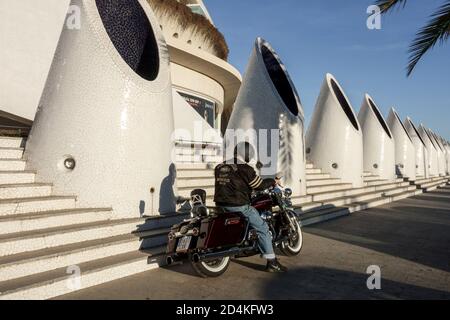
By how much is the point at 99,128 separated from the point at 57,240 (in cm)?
173

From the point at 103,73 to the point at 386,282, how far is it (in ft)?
15.3

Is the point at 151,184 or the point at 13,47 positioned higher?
the point at 13,47

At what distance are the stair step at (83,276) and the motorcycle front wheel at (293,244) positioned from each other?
5.86 ft

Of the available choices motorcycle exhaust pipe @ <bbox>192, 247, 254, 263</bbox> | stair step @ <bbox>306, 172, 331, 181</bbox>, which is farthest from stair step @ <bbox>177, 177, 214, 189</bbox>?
stair step @ <bbox>306, 172, 331, 181</bbox>

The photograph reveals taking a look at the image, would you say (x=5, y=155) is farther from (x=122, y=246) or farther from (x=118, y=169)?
(x=122, y=246)

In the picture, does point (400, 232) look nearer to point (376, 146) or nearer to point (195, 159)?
point (195, 159)

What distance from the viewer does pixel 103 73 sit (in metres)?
5.37

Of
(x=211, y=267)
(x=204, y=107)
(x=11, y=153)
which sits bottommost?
(x=211, y=267)

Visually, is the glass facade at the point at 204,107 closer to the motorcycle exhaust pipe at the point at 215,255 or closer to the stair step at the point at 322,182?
the stair step at the point at 322,182

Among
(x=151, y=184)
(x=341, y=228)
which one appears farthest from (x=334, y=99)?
(x=151, y=184)

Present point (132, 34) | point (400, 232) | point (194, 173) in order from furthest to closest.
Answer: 1. point (194, 173)
2. point (400, 232)
3. point (132, 34)

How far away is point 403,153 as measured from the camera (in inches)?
784

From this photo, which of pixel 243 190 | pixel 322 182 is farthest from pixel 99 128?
pixel 322 182

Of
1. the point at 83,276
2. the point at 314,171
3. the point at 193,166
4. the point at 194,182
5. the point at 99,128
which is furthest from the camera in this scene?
the point at 314,171
